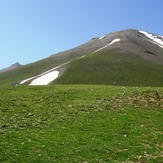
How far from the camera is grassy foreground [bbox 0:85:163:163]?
22688 mm

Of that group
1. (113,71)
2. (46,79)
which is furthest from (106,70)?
(46,79)

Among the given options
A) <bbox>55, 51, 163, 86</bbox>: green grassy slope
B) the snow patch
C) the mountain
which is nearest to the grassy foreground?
the snow patch

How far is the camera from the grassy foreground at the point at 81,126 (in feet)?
74.4

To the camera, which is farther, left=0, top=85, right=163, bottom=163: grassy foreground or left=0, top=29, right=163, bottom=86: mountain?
left=0, top=29, right=163, bottom=86: mountain

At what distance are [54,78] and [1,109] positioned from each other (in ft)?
327

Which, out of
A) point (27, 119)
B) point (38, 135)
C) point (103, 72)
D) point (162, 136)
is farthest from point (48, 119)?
point (103, 72)

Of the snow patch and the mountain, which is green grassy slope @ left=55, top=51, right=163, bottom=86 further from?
the snow patch

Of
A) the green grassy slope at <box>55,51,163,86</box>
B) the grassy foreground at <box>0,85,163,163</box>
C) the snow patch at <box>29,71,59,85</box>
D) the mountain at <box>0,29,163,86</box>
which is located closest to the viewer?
the grassy foreground at <box>0,85,163,163</box>

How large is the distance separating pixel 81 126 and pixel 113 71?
11806 cm

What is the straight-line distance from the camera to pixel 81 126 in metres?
29.9

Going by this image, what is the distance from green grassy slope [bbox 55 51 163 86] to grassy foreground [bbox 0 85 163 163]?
8574 centimetres

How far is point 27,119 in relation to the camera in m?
31.3

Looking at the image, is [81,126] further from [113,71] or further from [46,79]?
[113,71]

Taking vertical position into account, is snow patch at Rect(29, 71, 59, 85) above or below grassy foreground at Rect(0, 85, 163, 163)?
above
